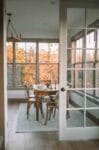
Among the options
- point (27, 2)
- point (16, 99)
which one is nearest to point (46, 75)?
point (16, 99)

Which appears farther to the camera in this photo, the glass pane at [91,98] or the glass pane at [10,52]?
the glass pane at [10,52]

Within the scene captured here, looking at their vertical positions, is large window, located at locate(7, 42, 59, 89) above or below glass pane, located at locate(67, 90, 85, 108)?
above

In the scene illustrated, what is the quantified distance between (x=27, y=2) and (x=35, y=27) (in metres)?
2.94

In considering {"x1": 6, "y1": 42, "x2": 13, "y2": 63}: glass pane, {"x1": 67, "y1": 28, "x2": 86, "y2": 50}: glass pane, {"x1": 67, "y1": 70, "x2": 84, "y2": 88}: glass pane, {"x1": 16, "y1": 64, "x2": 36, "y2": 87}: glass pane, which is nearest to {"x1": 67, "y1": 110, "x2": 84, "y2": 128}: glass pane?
{"x1": 67, "y1": 70, "x2": 84, "y2": 88}: glass pane

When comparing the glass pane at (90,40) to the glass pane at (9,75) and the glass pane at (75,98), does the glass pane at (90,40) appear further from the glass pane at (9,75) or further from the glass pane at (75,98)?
the glass pane at (9,75)

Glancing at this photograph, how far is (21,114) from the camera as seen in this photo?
20.3 feet

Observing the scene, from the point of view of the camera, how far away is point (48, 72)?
29.3 ft

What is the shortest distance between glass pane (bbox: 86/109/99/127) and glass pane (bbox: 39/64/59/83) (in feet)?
15.7

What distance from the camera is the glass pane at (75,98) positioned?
4047 millimetres

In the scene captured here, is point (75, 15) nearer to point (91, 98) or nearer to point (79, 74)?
point (79, 74)

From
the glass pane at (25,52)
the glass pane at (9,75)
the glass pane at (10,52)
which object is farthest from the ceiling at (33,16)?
the glass pane at (9,75)

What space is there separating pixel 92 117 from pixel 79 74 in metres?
0.85

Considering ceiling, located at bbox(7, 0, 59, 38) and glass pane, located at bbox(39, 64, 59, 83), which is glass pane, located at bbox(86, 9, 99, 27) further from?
glass pane, located at bbox(39, 64, 59, 83)

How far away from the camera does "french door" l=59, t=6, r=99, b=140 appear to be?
3.98 meters
